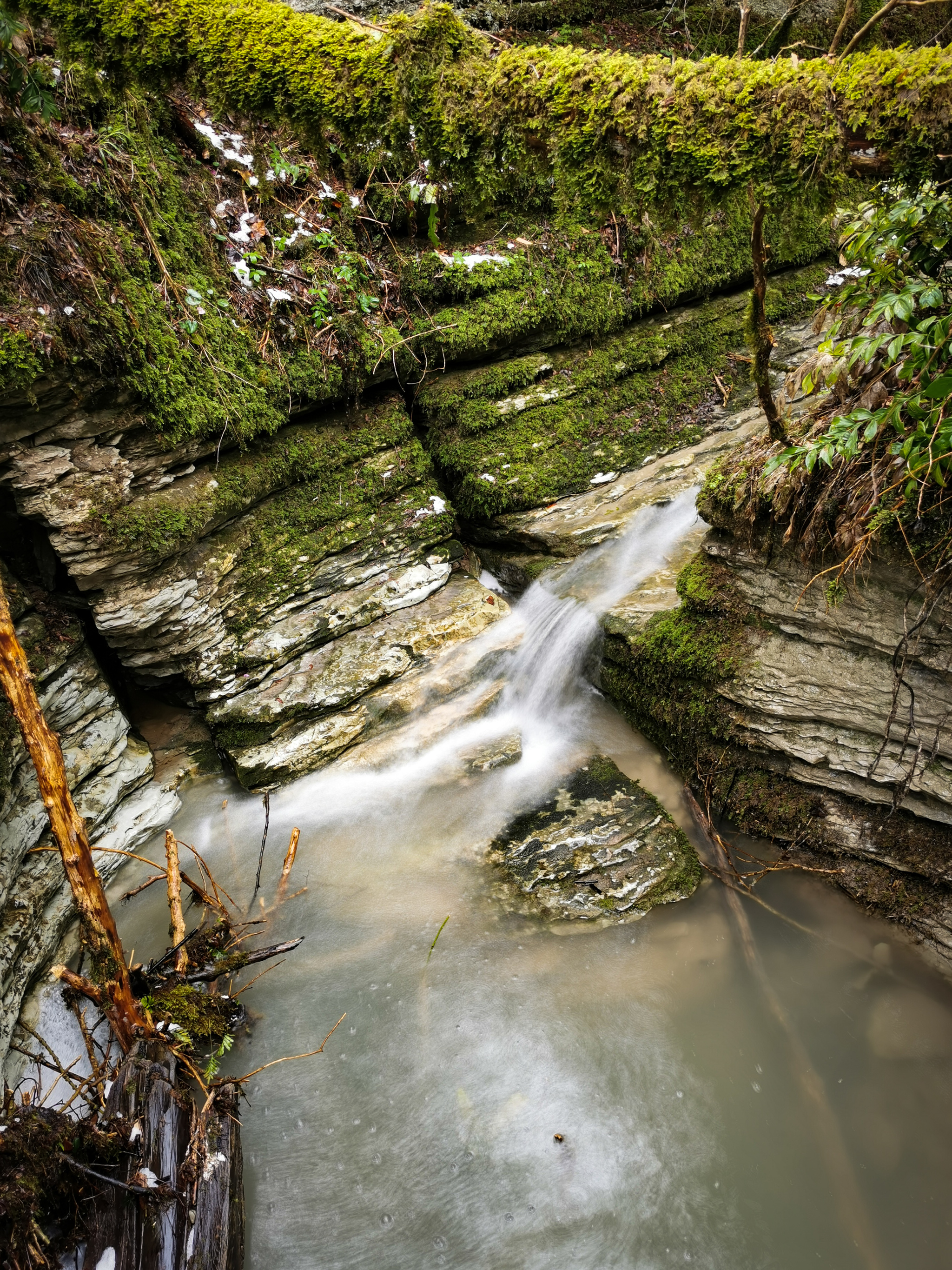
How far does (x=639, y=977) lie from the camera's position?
4047mm

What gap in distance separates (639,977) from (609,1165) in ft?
3.10

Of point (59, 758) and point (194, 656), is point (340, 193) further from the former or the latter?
point (59, 758)

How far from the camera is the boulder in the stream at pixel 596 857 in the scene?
4379 millimetres

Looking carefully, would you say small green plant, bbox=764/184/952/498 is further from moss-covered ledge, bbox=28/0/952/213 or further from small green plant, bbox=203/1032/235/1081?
small green plant, bbox=203/1032/235/1081

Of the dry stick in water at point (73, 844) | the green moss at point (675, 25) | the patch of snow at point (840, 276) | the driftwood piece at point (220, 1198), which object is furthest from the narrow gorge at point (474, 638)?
the green moss at point (675, 25)

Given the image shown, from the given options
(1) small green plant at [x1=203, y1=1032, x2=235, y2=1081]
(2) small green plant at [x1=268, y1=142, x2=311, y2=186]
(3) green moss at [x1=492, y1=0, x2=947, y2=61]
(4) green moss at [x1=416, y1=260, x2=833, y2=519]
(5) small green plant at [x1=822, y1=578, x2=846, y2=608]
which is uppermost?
(3) green moss at [x1=492, y1=0, x2=947, y2=61]

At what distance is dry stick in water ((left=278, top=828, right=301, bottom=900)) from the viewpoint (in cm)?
469

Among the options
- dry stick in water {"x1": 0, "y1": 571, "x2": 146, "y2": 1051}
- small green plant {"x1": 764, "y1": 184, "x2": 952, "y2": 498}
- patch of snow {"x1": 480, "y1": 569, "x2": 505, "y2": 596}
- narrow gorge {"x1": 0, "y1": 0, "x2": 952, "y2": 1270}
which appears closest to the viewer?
small green plant {"x1": 764, "y1": 184, "x2": 952, "y2": 498}

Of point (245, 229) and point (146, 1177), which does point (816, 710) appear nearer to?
point (146, 1177)

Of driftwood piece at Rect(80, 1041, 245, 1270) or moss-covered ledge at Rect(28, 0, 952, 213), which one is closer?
moss-covered ledge at Rect(28, 0, 952, 213)

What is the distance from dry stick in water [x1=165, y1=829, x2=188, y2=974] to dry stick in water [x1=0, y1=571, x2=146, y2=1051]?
1.13 ft

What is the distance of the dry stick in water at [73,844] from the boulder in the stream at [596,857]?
2.16 metres

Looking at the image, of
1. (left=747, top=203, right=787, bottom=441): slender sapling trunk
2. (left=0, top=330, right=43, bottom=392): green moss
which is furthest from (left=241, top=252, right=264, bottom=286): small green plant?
(left=747, top=203, right=787, bottom=441): slender sapling trunk

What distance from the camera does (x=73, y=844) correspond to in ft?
12.1
